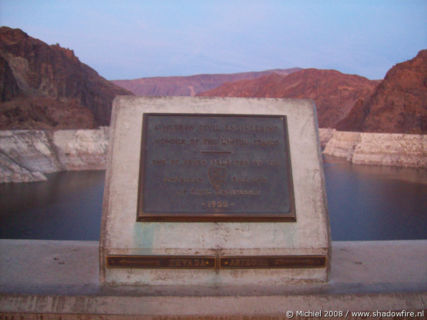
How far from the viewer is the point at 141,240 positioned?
350 cm

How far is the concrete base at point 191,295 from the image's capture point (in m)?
Result: 3.16

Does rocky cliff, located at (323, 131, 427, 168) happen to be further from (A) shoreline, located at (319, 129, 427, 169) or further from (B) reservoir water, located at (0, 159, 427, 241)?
(B) reservoir water, located at (0, 159, 427, 241)

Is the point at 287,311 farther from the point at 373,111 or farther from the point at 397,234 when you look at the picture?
the point at 373,111

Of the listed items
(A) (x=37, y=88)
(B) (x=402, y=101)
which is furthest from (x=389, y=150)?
(A) (x=37, y=88)

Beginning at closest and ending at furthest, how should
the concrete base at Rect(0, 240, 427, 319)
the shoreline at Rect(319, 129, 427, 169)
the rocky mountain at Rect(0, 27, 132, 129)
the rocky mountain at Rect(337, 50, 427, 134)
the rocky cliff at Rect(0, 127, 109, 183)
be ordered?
the concrete base at Rect(0, 240, 427, 319)
the rocky cliff at Rect(0, 127, 109, 183)
the rocky mountain at Rect(0, 27, 132, 129)
the shoreline at Rect(319, 129, 427, 169)
the rocky mountain at Rect(337, 50, 427, 134)

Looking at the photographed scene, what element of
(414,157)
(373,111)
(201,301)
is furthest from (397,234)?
(373,111)

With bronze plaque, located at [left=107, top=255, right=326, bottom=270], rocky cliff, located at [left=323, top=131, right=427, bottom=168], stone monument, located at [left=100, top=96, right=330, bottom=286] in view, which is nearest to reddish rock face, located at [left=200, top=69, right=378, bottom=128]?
rocky cliff, located at [left=323, top=131, right=427, bottom=168]

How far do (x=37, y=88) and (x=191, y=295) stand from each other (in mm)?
42680

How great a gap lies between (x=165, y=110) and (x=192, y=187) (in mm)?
966

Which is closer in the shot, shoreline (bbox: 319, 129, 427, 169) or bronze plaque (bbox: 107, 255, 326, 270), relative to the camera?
bronze plaque (bbox: 107, 255, 326, 270)

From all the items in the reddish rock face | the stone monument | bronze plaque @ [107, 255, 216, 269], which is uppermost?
the reddish rock face

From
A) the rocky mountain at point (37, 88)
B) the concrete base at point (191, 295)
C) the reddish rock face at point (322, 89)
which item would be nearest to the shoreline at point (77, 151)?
the rocky mountain at point (37, 88)

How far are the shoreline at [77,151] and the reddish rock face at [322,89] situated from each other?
144ft

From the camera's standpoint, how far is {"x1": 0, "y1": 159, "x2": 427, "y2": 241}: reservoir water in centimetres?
1175
